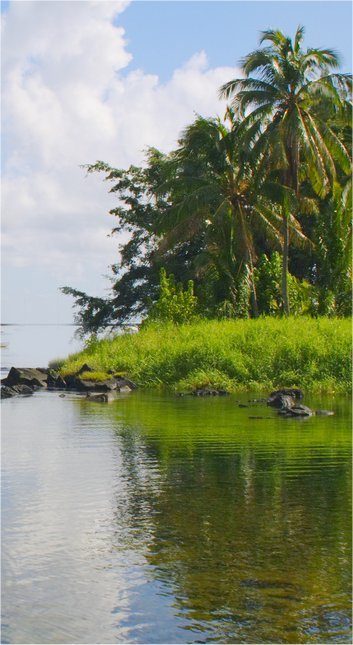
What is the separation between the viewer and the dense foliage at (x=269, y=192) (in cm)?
3372

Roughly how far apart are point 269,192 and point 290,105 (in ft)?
11.0

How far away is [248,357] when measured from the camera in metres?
28.5

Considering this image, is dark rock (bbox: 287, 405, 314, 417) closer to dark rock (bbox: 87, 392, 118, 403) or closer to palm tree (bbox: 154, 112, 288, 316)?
dark rock (bbox: 87, 392, 118, 403)

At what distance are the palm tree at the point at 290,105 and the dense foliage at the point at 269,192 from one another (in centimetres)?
4

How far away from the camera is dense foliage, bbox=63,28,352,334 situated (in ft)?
111

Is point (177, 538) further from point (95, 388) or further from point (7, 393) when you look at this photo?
point (95, 388)

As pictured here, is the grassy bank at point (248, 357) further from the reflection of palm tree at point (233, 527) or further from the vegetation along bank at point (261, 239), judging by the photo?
the reflection of palm tree at point (233, 527)

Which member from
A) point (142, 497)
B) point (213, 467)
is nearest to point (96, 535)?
point (142, 497)

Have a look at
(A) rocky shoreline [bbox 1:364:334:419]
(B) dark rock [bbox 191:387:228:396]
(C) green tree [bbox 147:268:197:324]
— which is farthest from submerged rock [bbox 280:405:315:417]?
(C) green tree [bbox 147:268:197:324]

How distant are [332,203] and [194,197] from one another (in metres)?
6.36

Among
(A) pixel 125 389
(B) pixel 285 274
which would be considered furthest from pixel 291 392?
(B) pixel 285 274

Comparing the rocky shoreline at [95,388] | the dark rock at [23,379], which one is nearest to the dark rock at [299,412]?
the rocky shoreline at [95,388]

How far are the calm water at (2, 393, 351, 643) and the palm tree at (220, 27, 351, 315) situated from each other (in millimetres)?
19163

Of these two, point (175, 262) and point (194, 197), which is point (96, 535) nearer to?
point (194, 197)
